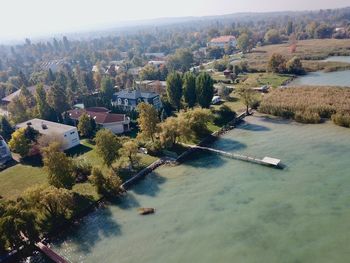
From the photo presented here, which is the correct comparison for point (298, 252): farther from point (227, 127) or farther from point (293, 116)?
point (293, 116)

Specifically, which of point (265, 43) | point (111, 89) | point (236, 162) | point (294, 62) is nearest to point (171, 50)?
point (265, 43)

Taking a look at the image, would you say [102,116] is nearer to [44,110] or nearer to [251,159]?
[44,110]

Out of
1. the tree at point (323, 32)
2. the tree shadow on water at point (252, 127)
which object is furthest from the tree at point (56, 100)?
the tree at point (323, 32)

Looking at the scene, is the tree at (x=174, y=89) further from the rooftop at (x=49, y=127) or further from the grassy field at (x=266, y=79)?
the rooftop at (x=49, y=127)

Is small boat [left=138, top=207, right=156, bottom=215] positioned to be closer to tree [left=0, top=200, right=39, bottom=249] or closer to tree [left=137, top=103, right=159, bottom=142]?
tree [left=0, top=200, right=39, bottom=249]

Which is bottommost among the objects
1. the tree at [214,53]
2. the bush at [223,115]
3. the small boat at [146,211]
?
the tree at [214,53]

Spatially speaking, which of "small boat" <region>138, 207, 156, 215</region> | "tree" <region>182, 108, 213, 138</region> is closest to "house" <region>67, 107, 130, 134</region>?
"tree" <region>182, 108, 213, 138</region>
